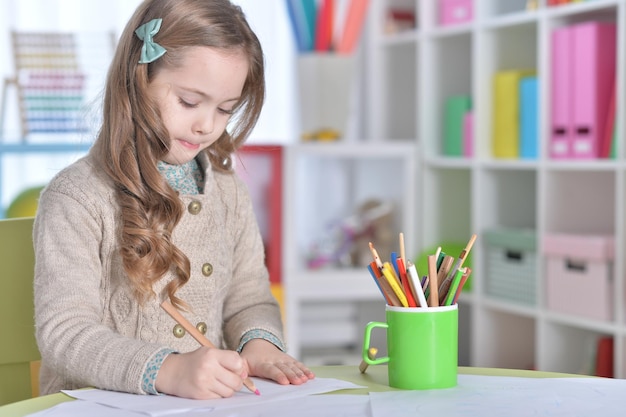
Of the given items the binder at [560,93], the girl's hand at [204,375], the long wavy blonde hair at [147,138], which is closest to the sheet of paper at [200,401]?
the girl's hand at [204,375]

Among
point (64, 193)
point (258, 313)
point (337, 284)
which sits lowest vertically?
point (337, 284)

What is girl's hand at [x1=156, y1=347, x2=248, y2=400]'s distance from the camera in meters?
0.99

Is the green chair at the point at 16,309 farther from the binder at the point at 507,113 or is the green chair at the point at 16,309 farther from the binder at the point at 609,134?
the binder at the point at 507,113

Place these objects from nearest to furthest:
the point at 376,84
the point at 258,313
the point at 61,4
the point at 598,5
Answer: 1. the point at 258,313
2. the point at 598,5
3. the point at 61,4
4. the point at 376,84

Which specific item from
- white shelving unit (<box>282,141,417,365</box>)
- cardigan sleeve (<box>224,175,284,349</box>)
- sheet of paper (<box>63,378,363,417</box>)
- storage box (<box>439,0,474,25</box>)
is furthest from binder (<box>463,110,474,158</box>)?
sheet of paper (<box>63,378,363,417</box>)

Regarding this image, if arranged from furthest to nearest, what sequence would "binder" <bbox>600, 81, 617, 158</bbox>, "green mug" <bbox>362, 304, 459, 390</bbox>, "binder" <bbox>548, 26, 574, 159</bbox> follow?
"binder" <bbox>548, 26, 574, 159</bbox>
"binder" <bbox>600, 81, 617, 158</bbox>
"green mug" <bbox>362, 304, 459, 390</bbox>

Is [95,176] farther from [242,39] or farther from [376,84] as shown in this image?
[376,84]

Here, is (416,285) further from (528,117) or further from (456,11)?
(456,11)

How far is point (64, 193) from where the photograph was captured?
47.1 inches

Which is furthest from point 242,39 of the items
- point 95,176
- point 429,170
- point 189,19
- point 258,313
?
point 429,170

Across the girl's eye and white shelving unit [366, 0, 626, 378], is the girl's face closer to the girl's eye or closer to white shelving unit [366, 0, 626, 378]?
the girl's eye

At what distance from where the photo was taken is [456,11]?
2.89m

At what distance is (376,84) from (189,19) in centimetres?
208

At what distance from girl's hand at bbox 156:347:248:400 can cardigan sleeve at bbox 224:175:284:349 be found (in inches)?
11.2
